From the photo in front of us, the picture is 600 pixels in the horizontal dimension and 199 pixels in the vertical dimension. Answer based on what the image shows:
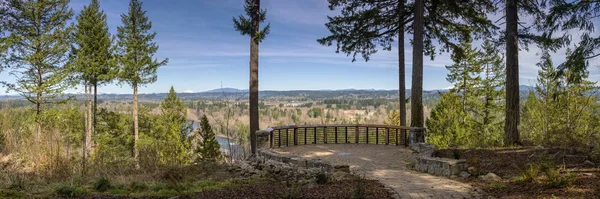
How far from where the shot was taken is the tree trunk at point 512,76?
31.6 feet

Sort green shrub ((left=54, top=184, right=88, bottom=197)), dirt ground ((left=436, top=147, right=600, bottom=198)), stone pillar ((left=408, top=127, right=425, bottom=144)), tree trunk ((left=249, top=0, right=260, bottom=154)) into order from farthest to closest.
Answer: tree trunk ((left=249, top=0, right=260, bottom=154))
stone pillar ((left=408, top=127, right=425, bottom=144))
green shrub ((left=54, top=184, right=88, bottom=197))
dirt ground ((left=436, top=147, right=600, bottom=198))

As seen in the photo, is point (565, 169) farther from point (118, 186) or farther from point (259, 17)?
point (259, 17)

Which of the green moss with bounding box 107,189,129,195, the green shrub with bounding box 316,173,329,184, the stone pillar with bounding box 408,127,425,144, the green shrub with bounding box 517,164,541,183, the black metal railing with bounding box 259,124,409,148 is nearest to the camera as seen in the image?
the green shrub with bounding box 517,164,541,183

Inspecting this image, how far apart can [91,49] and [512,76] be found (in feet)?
73.3

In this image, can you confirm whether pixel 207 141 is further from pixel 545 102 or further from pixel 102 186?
pixel 545 102

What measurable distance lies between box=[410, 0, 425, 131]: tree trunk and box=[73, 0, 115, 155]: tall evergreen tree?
18711 mm

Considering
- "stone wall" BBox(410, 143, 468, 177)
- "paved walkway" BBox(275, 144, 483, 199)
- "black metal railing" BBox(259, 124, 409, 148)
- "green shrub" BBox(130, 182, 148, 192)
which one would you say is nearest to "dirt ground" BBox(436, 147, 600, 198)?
"stone wall" BBox(410, 143, 468, 177)

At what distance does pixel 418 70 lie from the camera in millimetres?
11516

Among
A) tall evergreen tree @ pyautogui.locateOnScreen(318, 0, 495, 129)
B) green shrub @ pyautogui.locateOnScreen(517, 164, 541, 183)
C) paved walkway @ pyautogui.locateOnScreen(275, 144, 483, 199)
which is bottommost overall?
paved walkway @ pyautogui.locateOnScreen(275, 144, 483, 199)

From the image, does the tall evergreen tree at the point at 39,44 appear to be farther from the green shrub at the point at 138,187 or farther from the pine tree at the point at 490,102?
the pine tree at the point at 490,102

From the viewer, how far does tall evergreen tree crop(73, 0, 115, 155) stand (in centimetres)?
2020

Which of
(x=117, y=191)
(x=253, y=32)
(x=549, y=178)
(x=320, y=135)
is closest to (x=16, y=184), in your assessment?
(x=117, y=191)

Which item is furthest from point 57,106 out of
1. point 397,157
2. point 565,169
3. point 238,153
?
point 565,169

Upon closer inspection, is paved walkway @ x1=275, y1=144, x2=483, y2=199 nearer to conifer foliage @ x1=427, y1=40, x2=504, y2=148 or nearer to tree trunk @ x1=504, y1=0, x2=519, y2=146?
tree trunk @ x1=504, y1=0, x2=519, y2=146
